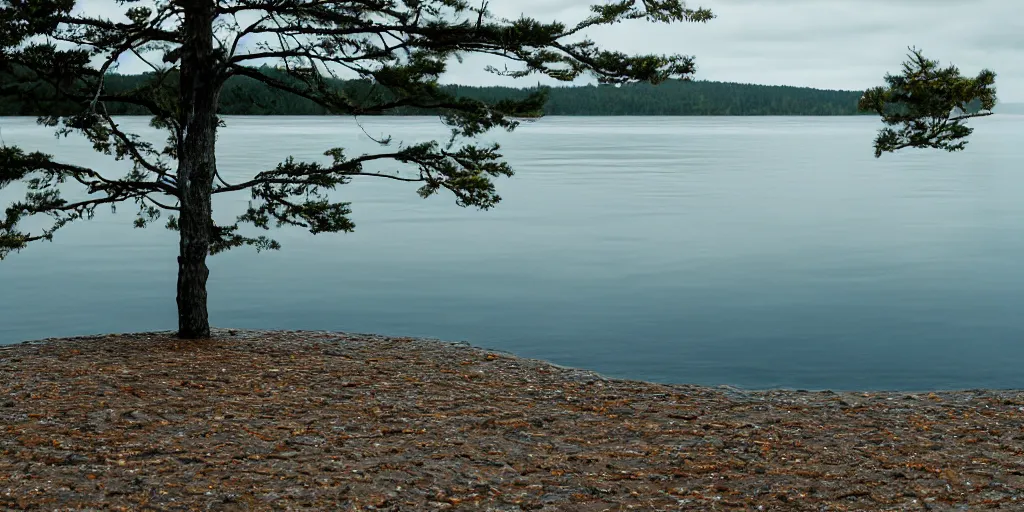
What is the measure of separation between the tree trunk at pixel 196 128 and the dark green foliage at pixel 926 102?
8.95 m

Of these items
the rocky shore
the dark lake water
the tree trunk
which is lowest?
the dark lake water

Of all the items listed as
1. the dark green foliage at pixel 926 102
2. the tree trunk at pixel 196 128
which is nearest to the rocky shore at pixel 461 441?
the tree trunk at pixel 196 128

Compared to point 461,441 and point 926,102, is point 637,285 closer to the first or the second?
point 926,102

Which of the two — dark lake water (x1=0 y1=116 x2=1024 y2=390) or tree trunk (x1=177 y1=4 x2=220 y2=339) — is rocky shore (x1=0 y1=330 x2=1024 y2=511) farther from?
dark lake water (x1=0 y1=116 x2=1024 y2=390)

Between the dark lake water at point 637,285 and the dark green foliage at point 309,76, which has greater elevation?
the dark green foliage at point 309,76

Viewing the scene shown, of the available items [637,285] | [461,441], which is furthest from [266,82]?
[637,285]

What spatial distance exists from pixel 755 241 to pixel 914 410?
2593cm

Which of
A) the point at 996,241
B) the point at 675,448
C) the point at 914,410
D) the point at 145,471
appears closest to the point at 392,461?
the point at 145,471

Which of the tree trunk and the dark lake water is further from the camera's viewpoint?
the dark lake water

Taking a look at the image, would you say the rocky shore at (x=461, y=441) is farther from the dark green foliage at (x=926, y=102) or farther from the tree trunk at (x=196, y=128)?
the dark green foliage at (x=926, y=102)

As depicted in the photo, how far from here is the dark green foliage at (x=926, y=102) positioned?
14.2 meters

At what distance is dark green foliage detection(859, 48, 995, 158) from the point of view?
1423 cm

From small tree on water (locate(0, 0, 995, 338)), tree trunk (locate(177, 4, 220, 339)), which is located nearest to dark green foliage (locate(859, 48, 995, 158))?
small tree on water (locate(0, 0, 995, 338))

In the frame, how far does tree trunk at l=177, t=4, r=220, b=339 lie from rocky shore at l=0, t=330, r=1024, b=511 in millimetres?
1998
